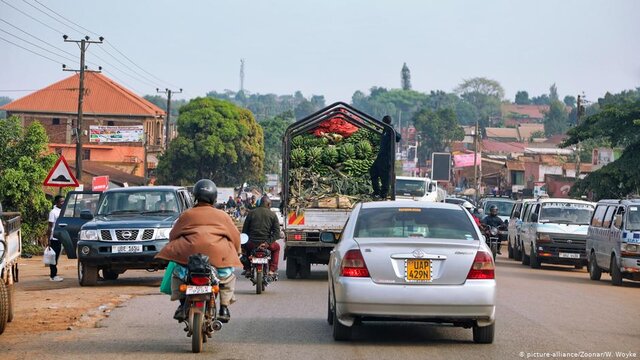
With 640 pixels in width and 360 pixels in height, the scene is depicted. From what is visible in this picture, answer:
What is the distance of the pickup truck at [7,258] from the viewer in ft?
41.7

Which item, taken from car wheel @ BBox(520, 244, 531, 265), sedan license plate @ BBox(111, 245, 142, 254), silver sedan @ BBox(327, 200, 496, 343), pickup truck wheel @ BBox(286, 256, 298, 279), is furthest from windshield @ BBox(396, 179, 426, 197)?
silver sedan @ BBox(327, 200, 496, 343)

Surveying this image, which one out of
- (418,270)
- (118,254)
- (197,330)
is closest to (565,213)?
(118,254)

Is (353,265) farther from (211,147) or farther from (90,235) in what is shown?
(211,147)

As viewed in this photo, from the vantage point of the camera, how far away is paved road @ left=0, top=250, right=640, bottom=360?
38.1 feet

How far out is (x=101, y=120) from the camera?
101562mm

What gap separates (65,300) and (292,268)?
666cm

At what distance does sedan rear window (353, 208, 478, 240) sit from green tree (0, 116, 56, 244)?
2276 cm

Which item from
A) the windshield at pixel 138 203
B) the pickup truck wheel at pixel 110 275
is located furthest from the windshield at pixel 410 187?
the windshield at pixel 138 203

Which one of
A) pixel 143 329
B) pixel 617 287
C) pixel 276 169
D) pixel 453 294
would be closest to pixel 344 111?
pixel 617 287

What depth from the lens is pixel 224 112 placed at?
91.7 metres

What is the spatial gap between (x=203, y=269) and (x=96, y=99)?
9434 centimetres

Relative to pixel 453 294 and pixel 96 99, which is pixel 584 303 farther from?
pixel 96 99

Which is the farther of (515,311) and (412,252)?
(515,311)

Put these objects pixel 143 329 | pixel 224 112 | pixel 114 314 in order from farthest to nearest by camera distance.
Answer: pixel 224 112 < pixel 114 314 < pixel 143 329
